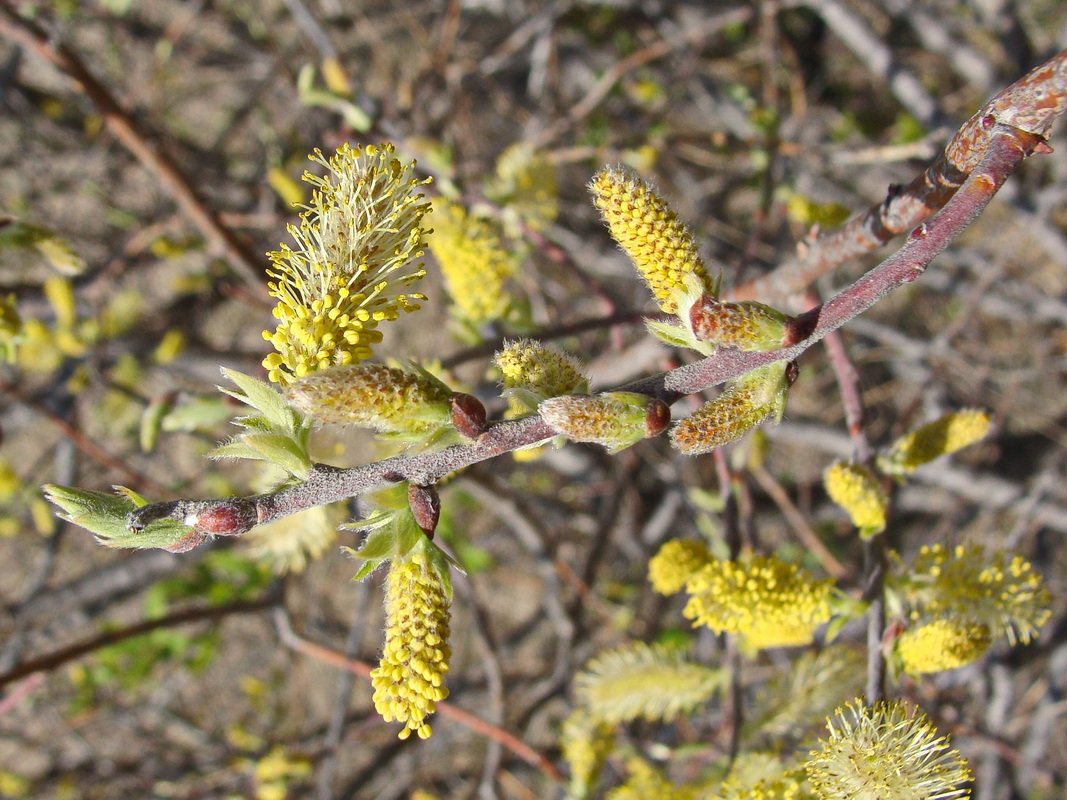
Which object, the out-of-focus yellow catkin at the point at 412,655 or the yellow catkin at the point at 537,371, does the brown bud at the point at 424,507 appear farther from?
the yellow catkin at the point at 537,371

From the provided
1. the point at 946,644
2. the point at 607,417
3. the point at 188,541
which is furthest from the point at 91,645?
the point at 946,644

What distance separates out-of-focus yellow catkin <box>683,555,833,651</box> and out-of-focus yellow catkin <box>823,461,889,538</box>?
13 centimetres

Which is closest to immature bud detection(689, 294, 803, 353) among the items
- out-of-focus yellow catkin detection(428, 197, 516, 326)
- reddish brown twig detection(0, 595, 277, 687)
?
out-of-focus yellow catkin detection(428, 197, 516, 326)

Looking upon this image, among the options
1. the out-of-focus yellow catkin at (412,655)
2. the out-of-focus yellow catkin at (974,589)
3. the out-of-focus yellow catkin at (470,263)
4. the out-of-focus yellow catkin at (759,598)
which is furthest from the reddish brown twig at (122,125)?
the out-of-focus yellow catkin at (974,589)

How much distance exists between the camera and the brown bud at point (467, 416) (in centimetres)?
86

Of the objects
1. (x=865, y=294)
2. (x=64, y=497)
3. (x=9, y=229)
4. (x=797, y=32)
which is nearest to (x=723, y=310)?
(x=865, y=294)

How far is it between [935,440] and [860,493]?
226 millimetres

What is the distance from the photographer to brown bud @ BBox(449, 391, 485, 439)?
86 cm

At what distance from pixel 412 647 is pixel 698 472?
2172mm

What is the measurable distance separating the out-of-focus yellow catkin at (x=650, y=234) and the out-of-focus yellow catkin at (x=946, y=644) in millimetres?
645

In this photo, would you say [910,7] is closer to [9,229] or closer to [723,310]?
[723,310]

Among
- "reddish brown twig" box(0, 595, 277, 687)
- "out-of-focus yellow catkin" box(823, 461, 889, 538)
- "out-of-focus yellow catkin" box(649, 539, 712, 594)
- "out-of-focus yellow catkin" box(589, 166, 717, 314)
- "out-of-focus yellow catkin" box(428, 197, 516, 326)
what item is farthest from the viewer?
"reddish brown twig" box(0, 595, 277, 687)

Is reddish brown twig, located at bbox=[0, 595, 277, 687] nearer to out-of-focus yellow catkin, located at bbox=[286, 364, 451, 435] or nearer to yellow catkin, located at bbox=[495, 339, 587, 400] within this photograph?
out-of-focus yellow catkin, located at bbox=[286, 364, 451, 435]

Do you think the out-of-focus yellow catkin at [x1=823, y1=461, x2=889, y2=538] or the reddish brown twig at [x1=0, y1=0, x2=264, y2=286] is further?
the reddish brown twig at [x1=0, y1=0, x2=264, y2=286]
